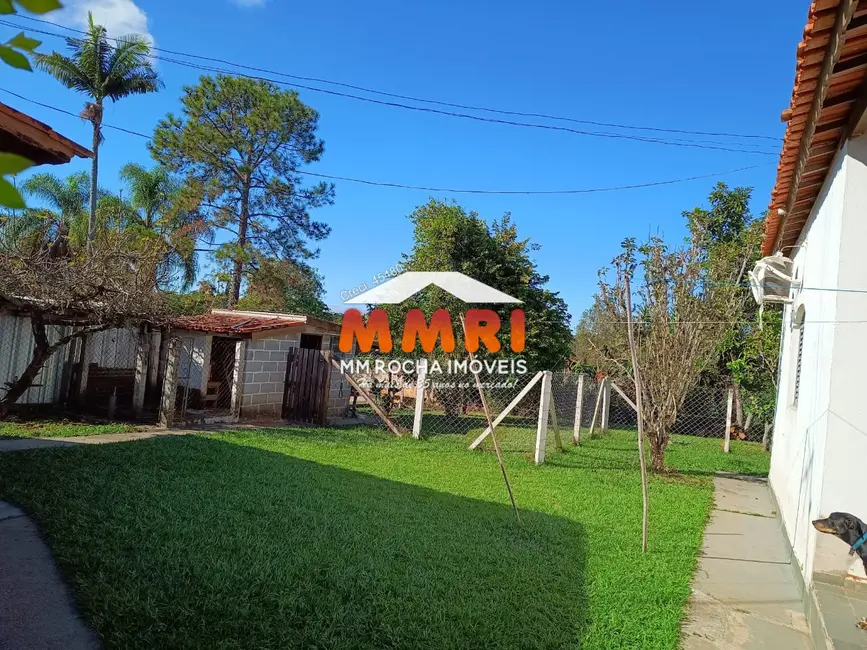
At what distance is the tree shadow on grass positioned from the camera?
3.10m

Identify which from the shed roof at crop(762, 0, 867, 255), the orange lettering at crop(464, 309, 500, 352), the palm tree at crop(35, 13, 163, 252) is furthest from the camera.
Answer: the palm tree at crop(35, 13, 163, 252)

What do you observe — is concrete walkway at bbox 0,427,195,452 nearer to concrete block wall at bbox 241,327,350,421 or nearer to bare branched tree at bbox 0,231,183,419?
bare branched tree at bbox 0,231,183,419

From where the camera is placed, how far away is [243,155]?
2114 cm

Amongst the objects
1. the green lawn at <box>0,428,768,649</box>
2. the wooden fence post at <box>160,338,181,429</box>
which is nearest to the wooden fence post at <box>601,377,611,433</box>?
the green lawn at <box>0,428,768,649</box>

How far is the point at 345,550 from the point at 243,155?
64.0 feet

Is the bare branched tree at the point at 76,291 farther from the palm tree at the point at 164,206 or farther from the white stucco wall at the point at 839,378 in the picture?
the palm tree at the point at 164,206

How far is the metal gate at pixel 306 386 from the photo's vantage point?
Result: 12352 mm

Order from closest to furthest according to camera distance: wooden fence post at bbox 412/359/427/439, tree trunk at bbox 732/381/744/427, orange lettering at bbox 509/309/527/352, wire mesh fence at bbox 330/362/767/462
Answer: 1. wooden fence post at bbox 412/359/427/439
2. wire mesh fence at bbox 330/362/767/462
3. tree trunk at bbox 732/381/744/427
4. orange lettering at bbox 509/309/527/352

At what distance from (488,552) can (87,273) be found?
7588mm

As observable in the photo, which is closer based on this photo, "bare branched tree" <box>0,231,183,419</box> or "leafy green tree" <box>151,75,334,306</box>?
"bare branched tree" <box>0,231,183,419</box>

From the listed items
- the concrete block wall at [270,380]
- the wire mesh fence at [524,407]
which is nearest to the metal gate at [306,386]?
the concrete block wall at [270,380]

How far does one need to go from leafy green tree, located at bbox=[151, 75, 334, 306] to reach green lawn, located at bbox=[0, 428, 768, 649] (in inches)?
588

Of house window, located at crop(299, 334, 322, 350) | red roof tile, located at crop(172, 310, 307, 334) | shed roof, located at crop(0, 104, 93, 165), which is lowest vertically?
house window, located at crop(299, 334, 322, 350)

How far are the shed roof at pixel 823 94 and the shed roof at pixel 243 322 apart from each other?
9.02m
